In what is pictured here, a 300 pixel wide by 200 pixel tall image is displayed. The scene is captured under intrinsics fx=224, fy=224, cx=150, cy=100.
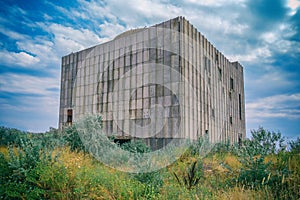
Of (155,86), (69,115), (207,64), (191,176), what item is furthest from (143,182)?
(69,115)

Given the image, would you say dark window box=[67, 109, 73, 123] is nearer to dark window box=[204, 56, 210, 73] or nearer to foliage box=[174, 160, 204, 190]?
dark window box=[204, 56, 210, 73]

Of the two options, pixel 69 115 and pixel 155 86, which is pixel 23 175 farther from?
pixel 69 115

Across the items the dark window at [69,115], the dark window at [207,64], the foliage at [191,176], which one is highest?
the dark window at [207,64]

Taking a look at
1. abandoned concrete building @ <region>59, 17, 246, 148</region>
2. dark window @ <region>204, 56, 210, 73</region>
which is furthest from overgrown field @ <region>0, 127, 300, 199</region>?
dark window @ <region>204, 56, 210, 73</region>

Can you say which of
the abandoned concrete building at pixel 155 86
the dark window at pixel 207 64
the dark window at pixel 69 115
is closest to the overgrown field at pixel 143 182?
the abandoned concrete building at pixel 155 86

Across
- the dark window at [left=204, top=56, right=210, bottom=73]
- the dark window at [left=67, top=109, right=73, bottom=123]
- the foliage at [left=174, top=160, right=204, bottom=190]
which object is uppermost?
the dark window at [left=204, top=56, right=210, bottom=73]

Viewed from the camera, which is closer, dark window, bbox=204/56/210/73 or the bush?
the bush

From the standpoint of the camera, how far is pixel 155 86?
43.1 feet

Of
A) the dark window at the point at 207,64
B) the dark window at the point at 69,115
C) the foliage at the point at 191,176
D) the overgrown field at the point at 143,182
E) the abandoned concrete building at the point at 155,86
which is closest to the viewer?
the overgrown field at the point at 143,182

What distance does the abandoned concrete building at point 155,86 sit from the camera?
41.1 feet

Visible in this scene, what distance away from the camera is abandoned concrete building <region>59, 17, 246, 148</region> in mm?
12539

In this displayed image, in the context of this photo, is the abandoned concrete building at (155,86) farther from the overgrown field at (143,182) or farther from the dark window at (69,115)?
the overgrown field at (143,182)

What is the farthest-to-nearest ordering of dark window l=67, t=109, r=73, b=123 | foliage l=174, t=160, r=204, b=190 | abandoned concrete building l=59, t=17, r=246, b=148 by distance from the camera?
dark window l=67, t=109, r=73, b=123
abandoned concrete building l=59, t=17, r=246, b=148
foliage l=174, t=160, r=204, b=190

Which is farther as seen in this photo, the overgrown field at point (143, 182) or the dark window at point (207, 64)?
the dark window at point (207, 64)
